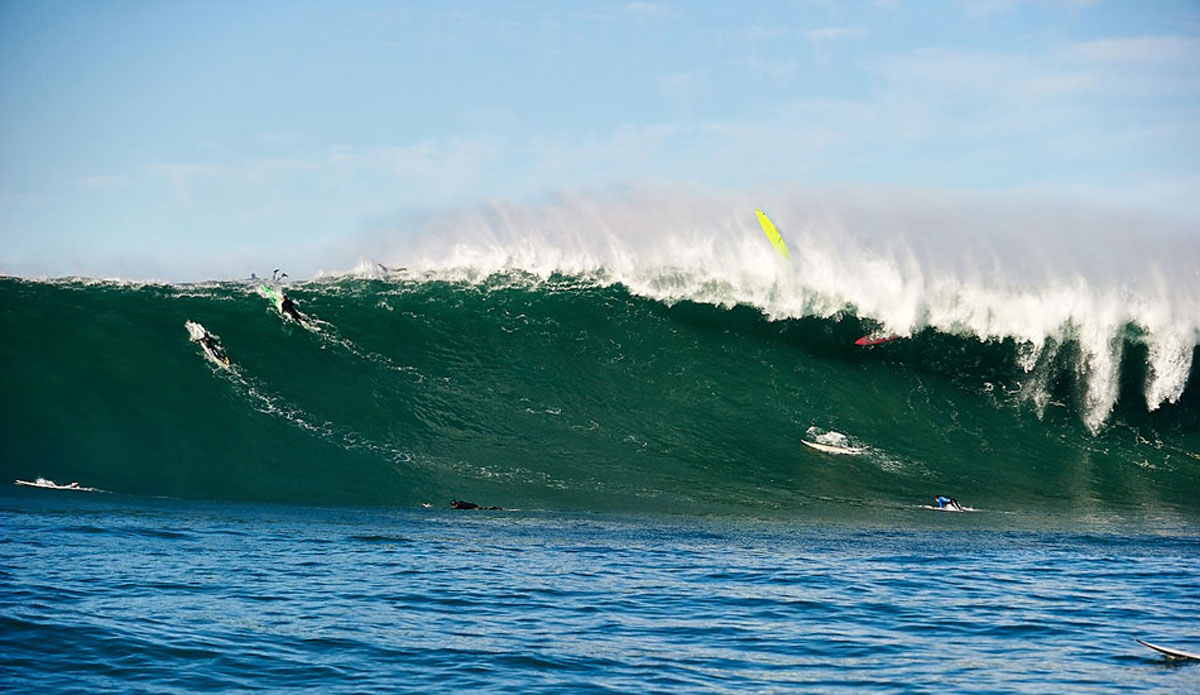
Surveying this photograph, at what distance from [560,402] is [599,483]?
8.52 feet

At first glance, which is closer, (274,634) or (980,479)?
(274,634)

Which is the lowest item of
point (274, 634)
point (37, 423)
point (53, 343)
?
point (274, 634)

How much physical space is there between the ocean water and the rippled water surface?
0.15ft

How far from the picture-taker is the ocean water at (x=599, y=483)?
6434mm

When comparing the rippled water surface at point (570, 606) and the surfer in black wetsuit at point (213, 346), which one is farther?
the surfer in black wetsuit at point (213, 346)

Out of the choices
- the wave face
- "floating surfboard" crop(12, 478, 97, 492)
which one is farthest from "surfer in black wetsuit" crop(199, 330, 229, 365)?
"floating surfboard" crop(12, 478, 97, 492)

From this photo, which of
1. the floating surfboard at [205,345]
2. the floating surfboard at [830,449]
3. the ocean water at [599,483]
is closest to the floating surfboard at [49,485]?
the ocean water at [599,483]

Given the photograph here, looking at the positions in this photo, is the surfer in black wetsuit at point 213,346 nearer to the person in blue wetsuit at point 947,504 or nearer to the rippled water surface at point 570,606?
the rippled water surface at point 570,606

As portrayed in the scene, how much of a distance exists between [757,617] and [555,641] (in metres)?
1.61

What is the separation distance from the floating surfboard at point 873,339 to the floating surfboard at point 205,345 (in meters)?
11.1

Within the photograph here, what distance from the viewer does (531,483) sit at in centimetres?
1491

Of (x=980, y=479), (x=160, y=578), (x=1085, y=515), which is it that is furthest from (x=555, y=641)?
(x=980, y=479)

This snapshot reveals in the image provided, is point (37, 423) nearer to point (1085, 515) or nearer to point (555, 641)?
point (555, 641)

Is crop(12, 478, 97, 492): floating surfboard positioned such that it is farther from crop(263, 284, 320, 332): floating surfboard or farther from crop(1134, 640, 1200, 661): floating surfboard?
crop(1134, 640, 1200, 661): floating surfboard
